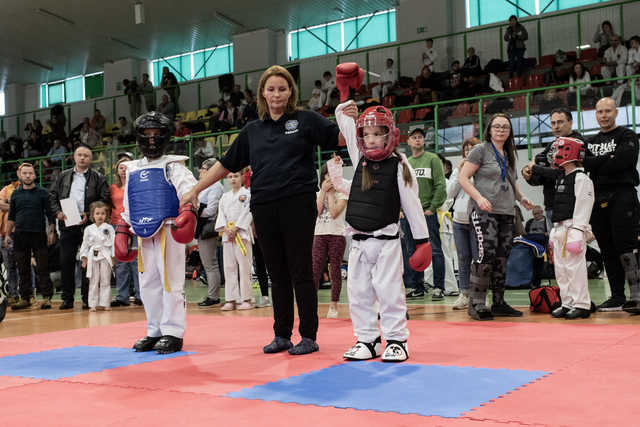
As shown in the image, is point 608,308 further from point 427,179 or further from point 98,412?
point 98,412

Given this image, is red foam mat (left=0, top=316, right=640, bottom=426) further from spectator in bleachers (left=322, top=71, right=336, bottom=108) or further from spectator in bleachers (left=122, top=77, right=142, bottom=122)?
spectator in bleachers (left=122, top=77, right=142, bottom=122)

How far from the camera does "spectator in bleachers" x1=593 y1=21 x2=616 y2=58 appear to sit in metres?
14.5

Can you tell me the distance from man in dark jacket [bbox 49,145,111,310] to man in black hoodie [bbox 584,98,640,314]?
5813 millimetres

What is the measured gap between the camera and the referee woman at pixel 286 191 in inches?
162

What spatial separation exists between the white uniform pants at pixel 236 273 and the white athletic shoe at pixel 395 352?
12.5 feet

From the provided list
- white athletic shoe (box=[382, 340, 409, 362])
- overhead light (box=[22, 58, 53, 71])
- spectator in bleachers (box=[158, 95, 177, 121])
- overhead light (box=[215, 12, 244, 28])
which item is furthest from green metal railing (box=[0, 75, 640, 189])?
overhead light (box=[22, 58, 53, 71])

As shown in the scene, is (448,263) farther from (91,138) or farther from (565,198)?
(91,138)

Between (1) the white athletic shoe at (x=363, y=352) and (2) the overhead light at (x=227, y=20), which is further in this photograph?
(2) the overhead light at (x=227, y=20)

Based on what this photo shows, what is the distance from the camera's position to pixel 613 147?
582cm

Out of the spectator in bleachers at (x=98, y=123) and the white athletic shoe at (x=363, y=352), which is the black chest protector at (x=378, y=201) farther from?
the spectator in bleachers at (x=98, y=123)

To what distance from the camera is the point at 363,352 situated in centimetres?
387

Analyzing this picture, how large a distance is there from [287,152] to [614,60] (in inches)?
471

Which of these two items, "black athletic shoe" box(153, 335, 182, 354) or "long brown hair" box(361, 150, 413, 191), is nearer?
"long brown hair" box(361, 150, 413, 191)

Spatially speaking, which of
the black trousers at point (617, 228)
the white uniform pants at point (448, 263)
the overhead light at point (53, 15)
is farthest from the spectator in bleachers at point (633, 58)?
the overhead light at point (53, 15)
